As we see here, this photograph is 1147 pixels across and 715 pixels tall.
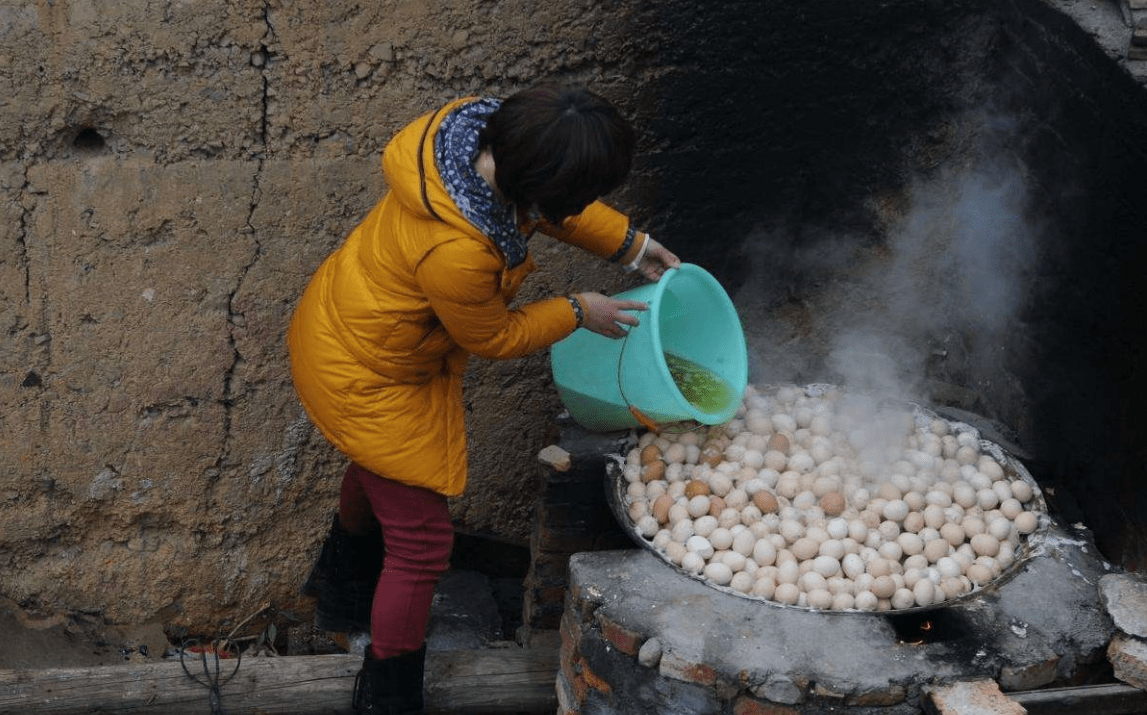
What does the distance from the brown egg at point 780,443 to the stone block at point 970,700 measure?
866mm

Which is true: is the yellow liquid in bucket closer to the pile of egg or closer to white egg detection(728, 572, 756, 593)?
the pile of egg

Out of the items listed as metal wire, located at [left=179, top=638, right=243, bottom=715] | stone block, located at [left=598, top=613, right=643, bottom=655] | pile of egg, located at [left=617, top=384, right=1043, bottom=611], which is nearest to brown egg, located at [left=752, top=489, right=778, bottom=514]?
pile of egg, located at [left=617, top=384, right=1043, bottom=611]

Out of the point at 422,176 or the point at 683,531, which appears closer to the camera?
the point at 422,176

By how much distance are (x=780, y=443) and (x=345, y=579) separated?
1.25m

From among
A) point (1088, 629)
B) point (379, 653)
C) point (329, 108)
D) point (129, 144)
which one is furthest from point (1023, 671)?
point (129, 144)

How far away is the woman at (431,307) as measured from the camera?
2.60 meters

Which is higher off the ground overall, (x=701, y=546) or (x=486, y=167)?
(x=486, y=167)

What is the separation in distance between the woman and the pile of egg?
0.50 meters

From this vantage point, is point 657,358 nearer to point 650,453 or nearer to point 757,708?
point 650,453

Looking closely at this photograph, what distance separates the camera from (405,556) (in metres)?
3.19

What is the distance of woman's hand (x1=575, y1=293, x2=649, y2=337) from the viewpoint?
3014 mm

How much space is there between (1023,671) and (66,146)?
8.50 feet

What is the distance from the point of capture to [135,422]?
361 cm

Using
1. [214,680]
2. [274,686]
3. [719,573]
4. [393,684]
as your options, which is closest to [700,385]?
[719,573]
